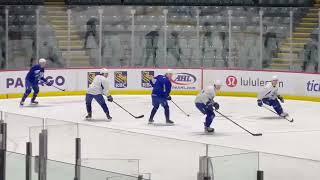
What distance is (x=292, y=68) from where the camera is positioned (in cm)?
1995

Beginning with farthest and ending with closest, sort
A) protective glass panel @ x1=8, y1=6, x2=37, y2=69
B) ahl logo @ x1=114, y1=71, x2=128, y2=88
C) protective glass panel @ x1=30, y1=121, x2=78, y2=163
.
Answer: protective glass panel @ x1=8, y1=6, x2=37, y2=69, ahl logo @ x1=114, y1=71, x2=128, y2=88, protective glass panel @ x1=30, y1=121, x2=78, y2=163

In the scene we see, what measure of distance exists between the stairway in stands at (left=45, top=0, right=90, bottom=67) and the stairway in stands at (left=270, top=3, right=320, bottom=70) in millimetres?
5319

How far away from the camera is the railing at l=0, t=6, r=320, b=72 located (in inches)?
804

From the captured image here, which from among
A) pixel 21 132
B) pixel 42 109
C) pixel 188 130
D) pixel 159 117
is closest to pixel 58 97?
pixel 42 109

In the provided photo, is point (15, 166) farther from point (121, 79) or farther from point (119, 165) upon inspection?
point (121, 79)

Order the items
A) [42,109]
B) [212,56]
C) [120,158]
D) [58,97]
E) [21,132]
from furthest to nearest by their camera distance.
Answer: [212,56] < [58,97] < [42,109] < [21,132] < [120,158]

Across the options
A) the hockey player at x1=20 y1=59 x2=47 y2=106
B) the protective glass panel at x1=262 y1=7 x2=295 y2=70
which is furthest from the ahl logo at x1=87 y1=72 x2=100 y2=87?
the protective glass panel at x1=262 y1=7 x2=295 y2=70

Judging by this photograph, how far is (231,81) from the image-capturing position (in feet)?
64.4

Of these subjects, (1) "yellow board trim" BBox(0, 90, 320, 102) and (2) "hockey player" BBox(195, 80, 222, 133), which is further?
(1) "yellow board trim" BBox(0, 90, 320, 102)

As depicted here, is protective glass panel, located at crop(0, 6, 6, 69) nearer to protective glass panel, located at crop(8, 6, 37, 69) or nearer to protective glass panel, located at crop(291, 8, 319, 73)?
protective glass panel, located at crop(8, 6, 37, 69)

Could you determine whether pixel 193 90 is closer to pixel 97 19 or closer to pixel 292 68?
pixel 292 68

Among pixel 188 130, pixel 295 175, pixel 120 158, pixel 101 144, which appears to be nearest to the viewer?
pixel 295 175

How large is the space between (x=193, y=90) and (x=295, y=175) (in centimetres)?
1384

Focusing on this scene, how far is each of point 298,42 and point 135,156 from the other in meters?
16.1
